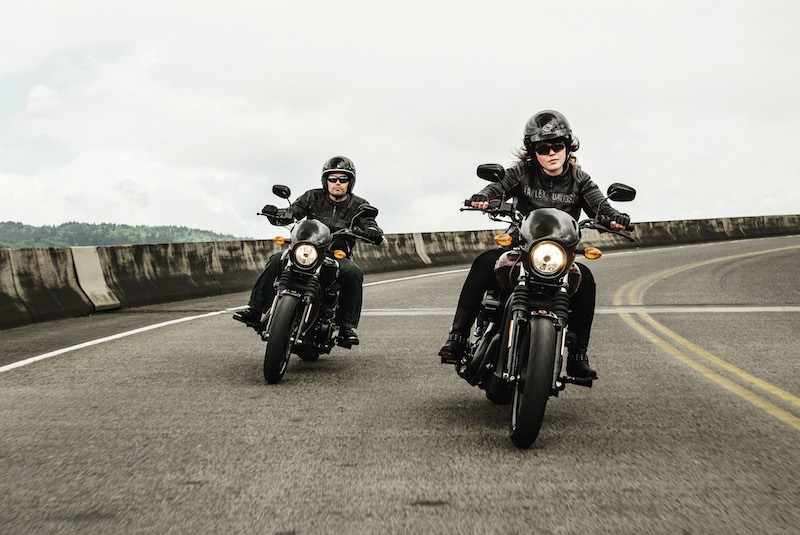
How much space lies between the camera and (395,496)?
3.78 metres

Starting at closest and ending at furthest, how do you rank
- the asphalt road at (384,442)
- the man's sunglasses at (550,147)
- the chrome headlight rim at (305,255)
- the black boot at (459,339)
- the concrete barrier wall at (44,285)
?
1. the asphalt road at (384,442)
2. the black boot at (459,339)
3. the man's sunglasses at (550,147)
4. the chrome headlight rim at (305,255)
5. the concrete barrier wall at (44,285)

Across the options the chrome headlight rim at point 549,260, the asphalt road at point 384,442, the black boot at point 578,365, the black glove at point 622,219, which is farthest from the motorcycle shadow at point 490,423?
the black glove at point 622,219

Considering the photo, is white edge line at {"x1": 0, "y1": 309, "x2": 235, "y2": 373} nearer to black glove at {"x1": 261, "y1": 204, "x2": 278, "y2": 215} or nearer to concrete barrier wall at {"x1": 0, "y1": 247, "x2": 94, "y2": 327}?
concrete barrier wall at {"x1": 0, "y1": 247, "x2": 94, "y2": 327}

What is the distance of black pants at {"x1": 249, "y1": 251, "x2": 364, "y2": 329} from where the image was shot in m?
7.51

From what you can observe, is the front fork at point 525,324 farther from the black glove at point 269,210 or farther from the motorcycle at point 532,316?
the black glove at point 269,210

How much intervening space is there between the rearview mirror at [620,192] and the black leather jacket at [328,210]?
3.07 metres

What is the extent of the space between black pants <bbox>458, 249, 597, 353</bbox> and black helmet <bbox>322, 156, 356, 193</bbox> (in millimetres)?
2581

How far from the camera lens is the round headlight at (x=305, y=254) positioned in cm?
684

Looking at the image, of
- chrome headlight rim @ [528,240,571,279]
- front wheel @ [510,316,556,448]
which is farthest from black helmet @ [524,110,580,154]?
front wheel @ [510,316,556,448]

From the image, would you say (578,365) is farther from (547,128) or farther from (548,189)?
(547,128)

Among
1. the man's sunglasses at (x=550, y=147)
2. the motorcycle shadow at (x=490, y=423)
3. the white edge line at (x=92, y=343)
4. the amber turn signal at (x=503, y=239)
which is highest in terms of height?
the man's sunglasses at (x=550, y=147)

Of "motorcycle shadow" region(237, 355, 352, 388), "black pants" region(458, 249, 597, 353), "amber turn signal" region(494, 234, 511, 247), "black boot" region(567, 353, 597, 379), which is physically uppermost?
"amber turn signal" region(494, 234, 511, 247)

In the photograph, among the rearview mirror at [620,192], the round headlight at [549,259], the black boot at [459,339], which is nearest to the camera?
the round headlight at [549,259]

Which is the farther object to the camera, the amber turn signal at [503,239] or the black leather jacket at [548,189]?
the black leather jacket at [548,189]
